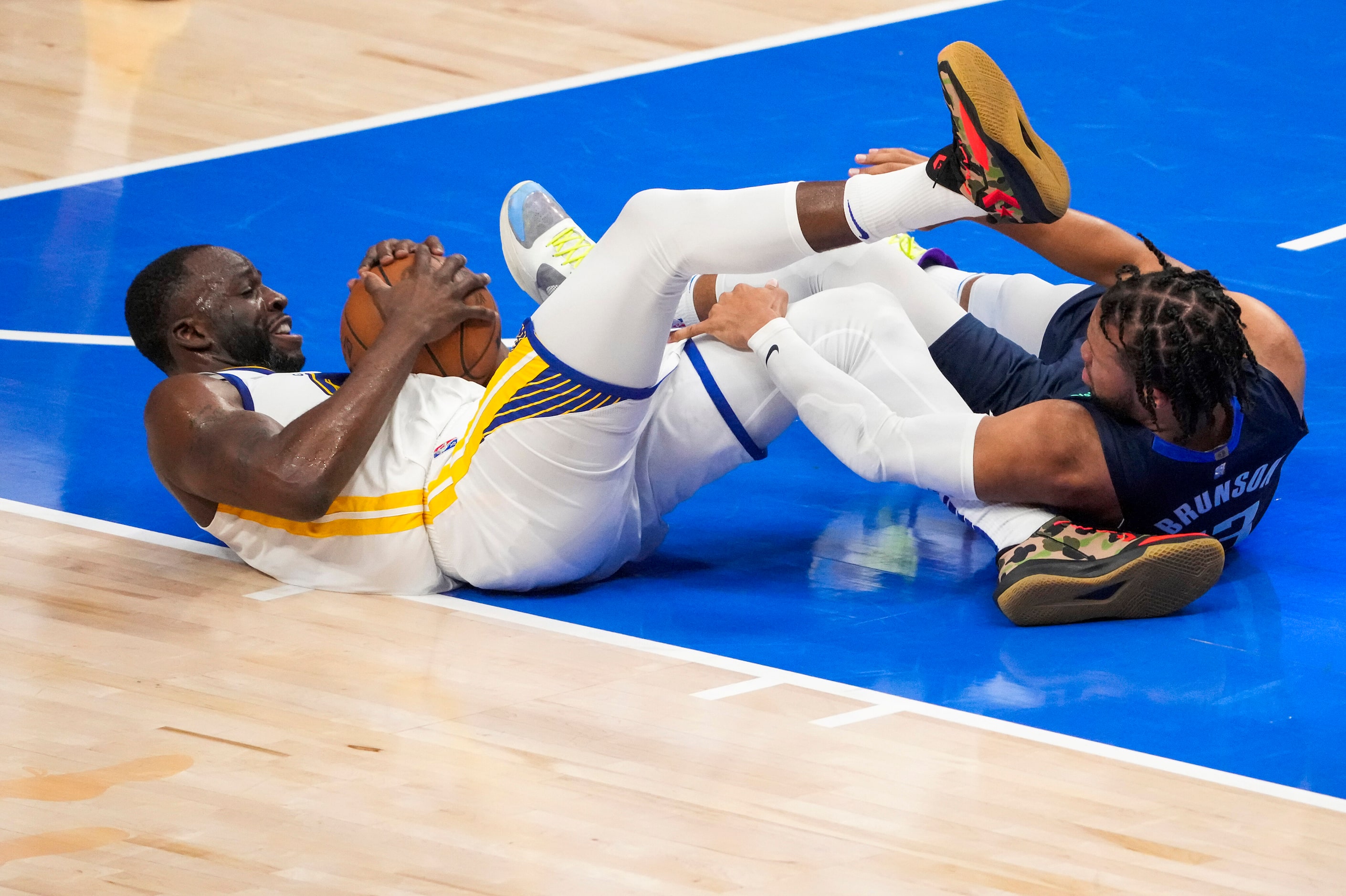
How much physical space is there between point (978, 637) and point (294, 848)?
1731 millimetres

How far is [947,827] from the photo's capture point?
3.11 metres

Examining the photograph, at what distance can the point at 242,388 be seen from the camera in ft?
14.0

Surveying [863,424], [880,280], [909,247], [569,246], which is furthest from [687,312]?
[863,424]

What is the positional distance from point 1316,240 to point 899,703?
3.42m

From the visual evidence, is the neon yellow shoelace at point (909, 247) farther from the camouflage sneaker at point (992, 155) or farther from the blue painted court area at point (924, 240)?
the camouflage sneaker at point (992, 155)

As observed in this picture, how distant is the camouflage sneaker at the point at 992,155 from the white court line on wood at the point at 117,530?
215cm

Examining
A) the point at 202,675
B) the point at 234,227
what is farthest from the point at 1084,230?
the point at 234,227

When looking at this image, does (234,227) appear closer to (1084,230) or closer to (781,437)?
(781,437)

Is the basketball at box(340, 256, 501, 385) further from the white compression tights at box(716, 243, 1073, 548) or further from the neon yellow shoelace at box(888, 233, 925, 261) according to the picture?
the neon yellow shoelace at box(888, 233, 925, 261)

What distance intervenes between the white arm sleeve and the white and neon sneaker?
1150 mm

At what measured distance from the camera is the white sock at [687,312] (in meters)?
4.83

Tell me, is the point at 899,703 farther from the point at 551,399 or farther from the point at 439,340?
the point at 439,340

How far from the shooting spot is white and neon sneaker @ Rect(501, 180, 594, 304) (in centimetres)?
516

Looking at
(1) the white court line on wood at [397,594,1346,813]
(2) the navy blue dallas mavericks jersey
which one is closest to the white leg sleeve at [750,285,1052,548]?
(2) the navy blue dallas mavericks jersey
